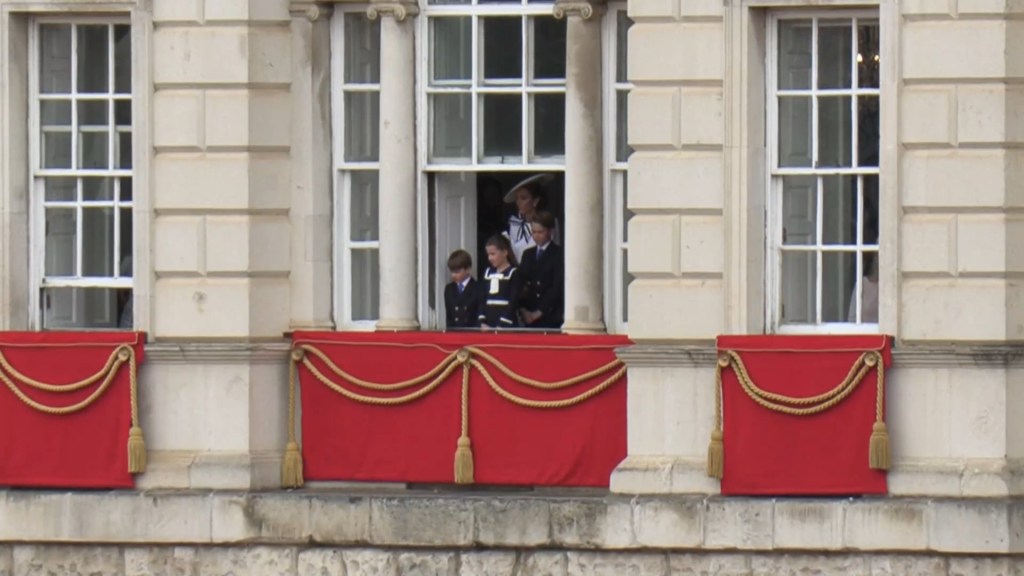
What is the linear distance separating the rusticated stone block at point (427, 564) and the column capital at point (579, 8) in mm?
4003

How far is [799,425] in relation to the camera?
78.8 ft

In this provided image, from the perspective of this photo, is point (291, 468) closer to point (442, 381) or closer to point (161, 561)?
point (161, 561)

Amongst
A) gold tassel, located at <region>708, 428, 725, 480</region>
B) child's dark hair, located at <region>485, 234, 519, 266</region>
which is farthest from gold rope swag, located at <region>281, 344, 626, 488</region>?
gold tassel, located at <region>708, 428, 725, 480</region>

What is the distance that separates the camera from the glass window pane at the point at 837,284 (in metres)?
24.3

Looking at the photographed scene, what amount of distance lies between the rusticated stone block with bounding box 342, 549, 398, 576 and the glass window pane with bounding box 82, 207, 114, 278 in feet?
9.97

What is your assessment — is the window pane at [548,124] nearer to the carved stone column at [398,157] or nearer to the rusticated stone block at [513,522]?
the carved stone column at [398,157]

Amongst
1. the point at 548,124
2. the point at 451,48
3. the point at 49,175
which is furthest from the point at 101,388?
the point at 548,124

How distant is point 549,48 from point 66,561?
5157 millimetres

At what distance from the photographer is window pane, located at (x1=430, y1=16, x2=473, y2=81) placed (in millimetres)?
25625

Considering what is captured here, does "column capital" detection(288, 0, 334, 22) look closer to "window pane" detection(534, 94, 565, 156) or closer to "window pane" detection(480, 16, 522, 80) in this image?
"window pane" detection(480, 16, 522, 80)

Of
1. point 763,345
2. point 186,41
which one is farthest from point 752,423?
point 186,41

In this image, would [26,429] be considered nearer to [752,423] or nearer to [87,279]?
[87,279]

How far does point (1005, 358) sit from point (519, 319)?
3.95 metres

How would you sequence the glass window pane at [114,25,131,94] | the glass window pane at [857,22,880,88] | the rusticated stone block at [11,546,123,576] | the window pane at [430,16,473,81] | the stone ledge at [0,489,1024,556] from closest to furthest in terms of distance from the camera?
the stone ledge at [0,489,1024,556] < the glass window pane at [857,22,880,88] < the rusticated stone block at [11,546,123,576] < the window pane at [430,16,473,81] < the glass window pane at [114,25,131,94]
